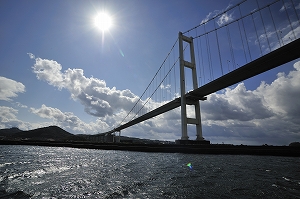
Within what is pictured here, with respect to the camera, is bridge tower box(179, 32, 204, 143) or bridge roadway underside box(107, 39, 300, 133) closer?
bridge roadway underside box(107, 39, 300, 133)

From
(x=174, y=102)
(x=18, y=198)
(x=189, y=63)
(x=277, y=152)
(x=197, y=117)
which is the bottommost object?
(x=18, y=198)

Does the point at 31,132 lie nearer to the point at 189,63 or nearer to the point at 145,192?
the point at 189,63

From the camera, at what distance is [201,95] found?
26.3 m

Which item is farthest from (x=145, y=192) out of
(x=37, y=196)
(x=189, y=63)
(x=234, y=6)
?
(x=234, y=6)

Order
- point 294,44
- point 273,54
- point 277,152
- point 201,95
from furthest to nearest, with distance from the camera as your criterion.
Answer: point 201,95, point 273,54, point 294,44, point 277,152

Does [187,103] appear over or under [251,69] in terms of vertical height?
under

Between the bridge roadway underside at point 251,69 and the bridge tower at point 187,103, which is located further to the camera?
the bridge tower at point 187,103

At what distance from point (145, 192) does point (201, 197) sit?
39.1 inches

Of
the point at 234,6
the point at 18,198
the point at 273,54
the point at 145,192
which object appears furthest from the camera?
the point at 234,6

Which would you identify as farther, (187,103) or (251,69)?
(187,103)

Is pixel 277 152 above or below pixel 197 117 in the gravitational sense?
below

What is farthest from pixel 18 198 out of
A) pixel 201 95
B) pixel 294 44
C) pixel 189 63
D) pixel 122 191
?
pixel 189 63

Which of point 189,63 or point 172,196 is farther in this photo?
point 189,63

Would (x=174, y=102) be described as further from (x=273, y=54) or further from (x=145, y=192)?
(x=145, y=192)
